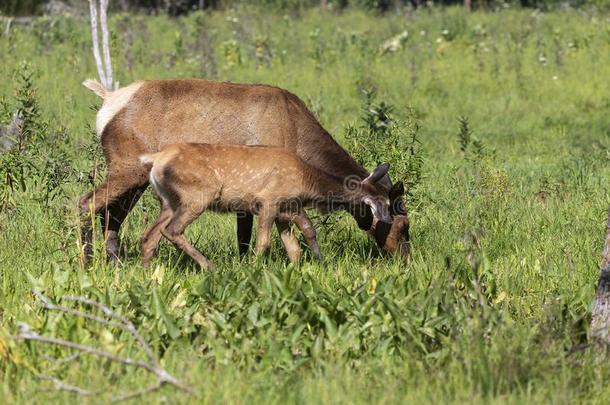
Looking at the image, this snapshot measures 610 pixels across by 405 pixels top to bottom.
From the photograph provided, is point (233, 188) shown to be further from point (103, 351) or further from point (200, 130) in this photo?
point (103, 351)

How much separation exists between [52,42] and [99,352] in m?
16.3

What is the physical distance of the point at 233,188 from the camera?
7.91 meters

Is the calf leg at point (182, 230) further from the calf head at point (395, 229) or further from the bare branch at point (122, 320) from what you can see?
the bare branch at point (122, 320)

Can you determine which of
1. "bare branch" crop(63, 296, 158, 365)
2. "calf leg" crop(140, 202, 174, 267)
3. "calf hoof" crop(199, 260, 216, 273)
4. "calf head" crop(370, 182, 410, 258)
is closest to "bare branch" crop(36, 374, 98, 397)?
"bare branch" crop(63, 296, 158, 365)

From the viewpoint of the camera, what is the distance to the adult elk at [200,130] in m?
8.58

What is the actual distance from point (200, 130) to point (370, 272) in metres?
2.12

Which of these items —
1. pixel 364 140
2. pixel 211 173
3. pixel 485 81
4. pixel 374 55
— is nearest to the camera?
pixel 211 173

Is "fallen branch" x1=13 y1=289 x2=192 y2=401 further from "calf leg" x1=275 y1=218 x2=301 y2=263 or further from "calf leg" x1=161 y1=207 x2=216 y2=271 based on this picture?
"calf leg" x1=275 y1=218 x2=301 y2=263

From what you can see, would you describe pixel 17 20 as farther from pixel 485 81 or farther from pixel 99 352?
pixel 99 352

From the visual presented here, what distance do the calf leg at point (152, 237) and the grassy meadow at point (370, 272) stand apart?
21 cm

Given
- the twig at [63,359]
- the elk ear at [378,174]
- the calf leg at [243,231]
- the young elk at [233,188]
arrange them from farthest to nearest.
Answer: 1. the calf leg at [243,231]
2. the elk ear at [378,174]
3. the young elk at [233,188]
4. the twig at [63,359]

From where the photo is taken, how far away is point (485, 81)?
17.5 meters

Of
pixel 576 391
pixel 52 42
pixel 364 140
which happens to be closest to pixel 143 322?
pixel 576 391

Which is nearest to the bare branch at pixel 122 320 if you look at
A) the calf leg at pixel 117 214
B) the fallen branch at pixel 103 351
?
the fallen branch at pixel 103 351
